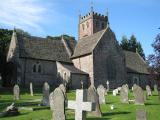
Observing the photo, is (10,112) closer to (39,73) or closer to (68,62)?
(39,73)

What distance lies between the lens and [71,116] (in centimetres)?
1767

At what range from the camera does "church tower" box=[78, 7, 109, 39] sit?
67062mm

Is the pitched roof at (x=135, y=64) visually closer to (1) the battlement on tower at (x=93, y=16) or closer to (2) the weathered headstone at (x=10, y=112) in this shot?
(1) the battlement on tower at (x=93, y=16)

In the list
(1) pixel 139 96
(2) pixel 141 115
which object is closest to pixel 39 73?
(1) pixel 139 96

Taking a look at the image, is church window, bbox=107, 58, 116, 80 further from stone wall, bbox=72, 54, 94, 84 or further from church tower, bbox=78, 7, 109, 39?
church tower, bbox=78, 7, 109, 39

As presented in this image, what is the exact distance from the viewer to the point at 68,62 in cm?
4956

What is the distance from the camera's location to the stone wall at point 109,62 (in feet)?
152

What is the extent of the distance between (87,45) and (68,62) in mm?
4060

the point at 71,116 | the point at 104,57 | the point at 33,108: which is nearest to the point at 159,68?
the point at 71,116

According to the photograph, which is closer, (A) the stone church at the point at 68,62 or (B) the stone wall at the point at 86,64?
(A) the stone church at the point at 68,62

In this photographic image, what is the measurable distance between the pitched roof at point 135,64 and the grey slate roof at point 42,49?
10.7 meters

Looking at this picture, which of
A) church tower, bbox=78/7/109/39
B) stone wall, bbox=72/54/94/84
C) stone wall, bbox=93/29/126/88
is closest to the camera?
stone wall, bbox=72/54/94/84

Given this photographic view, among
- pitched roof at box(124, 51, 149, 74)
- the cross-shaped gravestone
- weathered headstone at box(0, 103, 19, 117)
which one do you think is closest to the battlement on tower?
pitched roof at box(124, 51, 149, 74)

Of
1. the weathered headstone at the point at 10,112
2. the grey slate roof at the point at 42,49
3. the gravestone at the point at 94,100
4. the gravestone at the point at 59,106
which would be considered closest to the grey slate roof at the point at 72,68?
the grey slate roof at the point at 42,49
